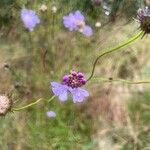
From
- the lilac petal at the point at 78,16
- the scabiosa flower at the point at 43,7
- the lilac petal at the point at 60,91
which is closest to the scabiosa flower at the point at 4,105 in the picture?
the lilac petal at the point at 60,91

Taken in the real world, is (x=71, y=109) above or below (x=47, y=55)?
below

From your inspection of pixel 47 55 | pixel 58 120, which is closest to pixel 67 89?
pixel 58 120

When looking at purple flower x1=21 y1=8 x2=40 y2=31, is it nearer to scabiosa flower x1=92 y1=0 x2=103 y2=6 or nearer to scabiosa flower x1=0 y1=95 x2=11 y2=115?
scabiosa flower x1=92 y1=0 x2=103 y2=6

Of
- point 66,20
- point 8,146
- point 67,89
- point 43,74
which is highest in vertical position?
point 66,20

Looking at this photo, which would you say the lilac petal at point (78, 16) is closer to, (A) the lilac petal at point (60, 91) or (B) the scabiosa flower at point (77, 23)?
(B) the scabiosa flower at point (77, 23)

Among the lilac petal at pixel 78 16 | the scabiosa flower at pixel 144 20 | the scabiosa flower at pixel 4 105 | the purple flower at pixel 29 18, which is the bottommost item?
the scabiosa flower at pixel 4 105

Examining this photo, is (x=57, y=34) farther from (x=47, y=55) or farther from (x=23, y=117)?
(x=23, y=117)
